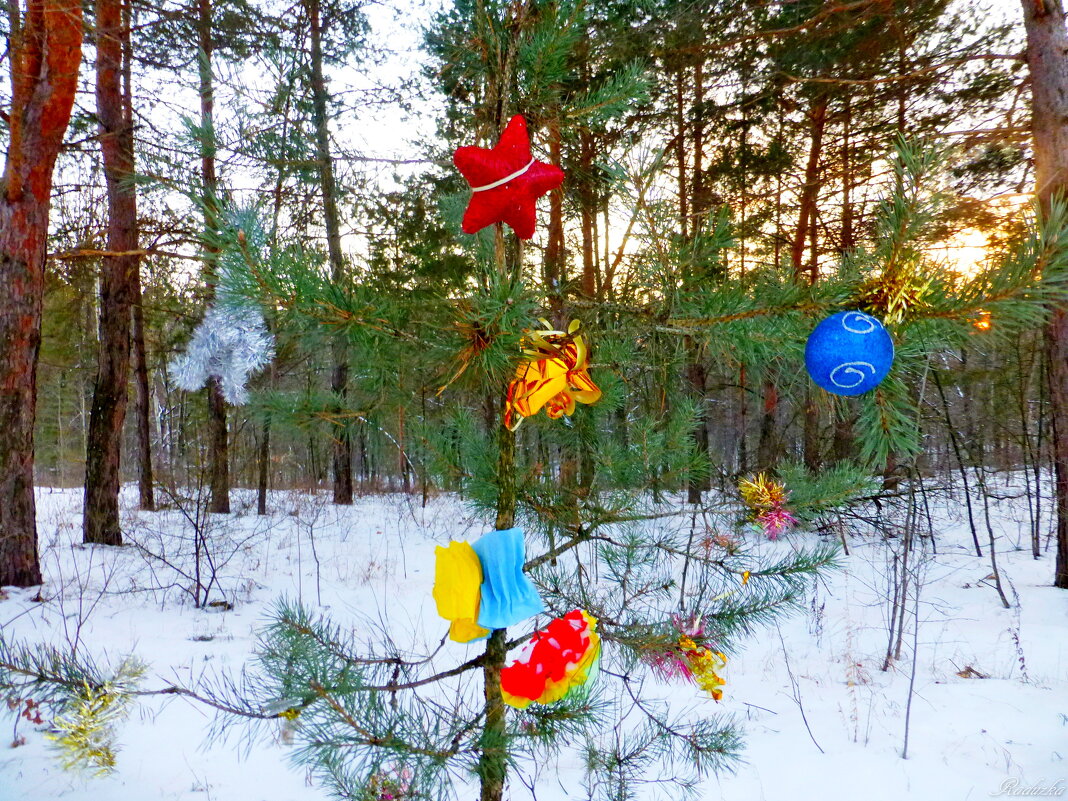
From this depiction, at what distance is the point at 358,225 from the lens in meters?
2.28

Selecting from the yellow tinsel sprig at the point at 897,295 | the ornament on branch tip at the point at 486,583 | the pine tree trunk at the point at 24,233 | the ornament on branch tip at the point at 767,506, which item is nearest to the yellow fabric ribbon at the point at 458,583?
the ornament on branch tip at the point at 486,583

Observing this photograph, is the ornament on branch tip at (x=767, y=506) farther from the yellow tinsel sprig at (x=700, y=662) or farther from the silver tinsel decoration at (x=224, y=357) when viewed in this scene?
the silver tinsel decoration at (x=224, y=357)

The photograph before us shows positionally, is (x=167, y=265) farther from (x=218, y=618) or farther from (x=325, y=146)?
(x=325, y=146)

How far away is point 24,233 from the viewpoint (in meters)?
3.66

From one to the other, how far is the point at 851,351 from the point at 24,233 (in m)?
4.62

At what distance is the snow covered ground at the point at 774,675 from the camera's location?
2.04 m

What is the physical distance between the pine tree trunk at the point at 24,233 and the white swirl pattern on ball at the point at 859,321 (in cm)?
456

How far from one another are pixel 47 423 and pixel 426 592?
20.8 meters

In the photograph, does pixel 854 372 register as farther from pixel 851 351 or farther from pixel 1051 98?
pixel 1051 98

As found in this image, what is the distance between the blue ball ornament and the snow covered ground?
1044 mm

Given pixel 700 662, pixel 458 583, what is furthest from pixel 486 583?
pixel 700 662

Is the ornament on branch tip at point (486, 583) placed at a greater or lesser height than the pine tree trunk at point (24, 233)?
lesser

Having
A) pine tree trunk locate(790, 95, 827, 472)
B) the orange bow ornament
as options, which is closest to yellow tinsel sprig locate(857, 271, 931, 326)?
the orange bow ornament

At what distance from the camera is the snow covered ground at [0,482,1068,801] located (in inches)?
80.4
